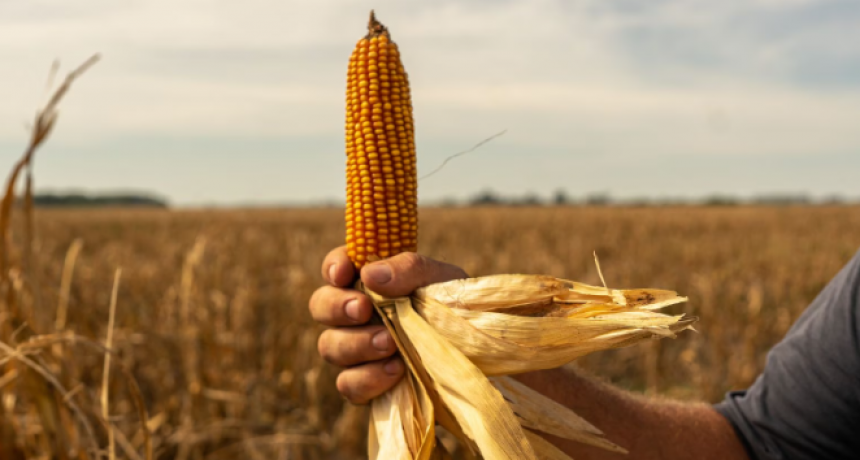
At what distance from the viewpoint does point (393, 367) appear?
1.53 m

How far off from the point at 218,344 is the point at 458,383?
3.77 metres

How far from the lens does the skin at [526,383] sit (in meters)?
1.48

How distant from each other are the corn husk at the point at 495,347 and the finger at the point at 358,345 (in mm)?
34

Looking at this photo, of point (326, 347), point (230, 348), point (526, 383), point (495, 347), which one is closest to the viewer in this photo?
point (495, 347)

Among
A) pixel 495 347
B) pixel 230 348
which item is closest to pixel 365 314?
pixel 495 347

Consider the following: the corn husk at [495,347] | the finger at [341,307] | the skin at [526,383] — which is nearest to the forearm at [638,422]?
the skin at [526,383]

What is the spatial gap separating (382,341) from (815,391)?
1502 mm

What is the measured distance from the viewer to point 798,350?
2.18 m

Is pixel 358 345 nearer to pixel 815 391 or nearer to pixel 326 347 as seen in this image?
pixel 326 347

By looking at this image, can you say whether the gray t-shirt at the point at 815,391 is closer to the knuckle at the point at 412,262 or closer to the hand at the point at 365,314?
the hand at the point at 365,314

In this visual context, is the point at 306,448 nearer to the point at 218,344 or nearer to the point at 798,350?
the point at 218,344

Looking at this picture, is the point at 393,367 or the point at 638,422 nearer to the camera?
the point at 393,367

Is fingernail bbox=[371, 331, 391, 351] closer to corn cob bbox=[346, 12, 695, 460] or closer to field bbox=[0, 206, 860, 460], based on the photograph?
corn cob bbox=[346, 12, 695, 460]

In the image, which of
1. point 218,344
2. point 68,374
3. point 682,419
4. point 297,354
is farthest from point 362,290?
point 297,354
